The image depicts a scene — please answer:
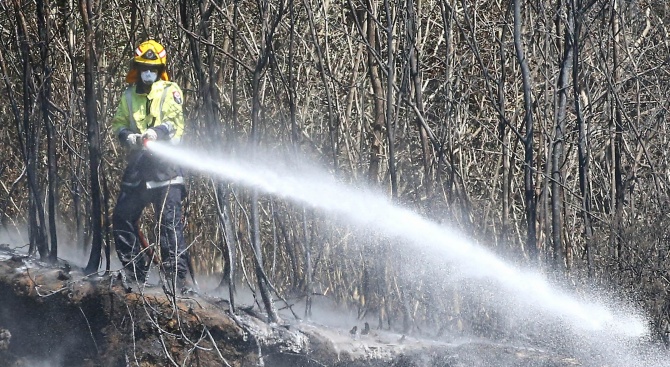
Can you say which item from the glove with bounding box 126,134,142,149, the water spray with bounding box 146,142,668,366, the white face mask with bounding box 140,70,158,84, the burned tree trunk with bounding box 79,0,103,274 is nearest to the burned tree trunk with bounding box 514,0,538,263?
the water spray with bounding box 146,142,668,366

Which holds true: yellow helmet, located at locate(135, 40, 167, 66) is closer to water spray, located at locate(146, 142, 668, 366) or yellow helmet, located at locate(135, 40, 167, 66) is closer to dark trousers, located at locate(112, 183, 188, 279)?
water spray, located at locate(146, 142, 668, 366)

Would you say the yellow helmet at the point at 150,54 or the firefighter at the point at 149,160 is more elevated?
the yellow helmet at the point at 150,54

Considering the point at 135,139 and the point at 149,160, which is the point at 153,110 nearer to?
the point at 135,139

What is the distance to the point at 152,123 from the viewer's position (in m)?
6.41

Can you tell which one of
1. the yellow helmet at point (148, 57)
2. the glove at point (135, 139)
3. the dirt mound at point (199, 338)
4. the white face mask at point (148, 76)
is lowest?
the dirt mound at point (199, 338)

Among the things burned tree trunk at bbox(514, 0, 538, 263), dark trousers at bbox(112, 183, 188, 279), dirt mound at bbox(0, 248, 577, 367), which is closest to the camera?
dirt mound at bbox(0, 248, 577, 367)

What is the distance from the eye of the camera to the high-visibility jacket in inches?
252

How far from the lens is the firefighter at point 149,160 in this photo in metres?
A: 6.39

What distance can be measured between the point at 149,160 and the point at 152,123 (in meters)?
0.29

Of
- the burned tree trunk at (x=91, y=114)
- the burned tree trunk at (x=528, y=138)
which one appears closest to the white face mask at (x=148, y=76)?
the burned tree trunk at (x=91, y=114)

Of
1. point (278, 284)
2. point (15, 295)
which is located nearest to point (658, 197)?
point (278, 284)

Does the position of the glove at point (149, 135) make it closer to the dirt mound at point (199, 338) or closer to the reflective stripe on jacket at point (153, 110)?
the reflective stripe on jacket at point (153, 110)

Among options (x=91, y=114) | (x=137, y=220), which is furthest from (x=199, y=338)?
(x=91, y=114)

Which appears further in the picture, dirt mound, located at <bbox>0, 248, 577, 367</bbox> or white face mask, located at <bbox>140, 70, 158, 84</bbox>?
white face mask, located at <bbox>140, 70, 158, 84</bbox>
